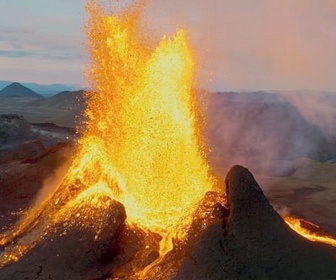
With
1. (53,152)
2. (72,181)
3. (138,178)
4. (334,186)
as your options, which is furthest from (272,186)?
(72,181)

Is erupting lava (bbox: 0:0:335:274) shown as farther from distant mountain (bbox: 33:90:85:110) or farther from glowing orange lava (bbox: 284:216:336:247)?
distant mountain (bbox: 33:90:85:110)

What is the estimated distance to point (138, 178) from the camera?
714 inches

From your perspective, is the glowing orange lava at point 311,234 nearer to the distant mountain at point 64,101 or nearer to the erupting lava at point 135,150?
the erupting lava at point 135,150

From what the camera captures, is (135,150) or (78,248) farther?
(135,150)

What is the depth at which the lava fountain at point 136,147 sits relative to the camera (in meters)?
15.4

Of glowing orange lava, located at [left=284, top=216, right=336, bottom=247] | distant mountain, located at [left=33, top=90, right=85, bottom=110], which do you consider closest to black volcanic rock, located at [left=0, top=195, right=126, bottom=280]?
glowing orange lava, located at [left=284, top=216, right=336, bottom=247]

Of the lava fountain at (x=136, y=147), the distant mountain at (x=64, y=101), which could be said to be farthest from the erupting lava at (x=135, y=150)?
the distant mountain at (x=64, y=101)

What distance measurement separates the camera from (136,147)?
19.8m

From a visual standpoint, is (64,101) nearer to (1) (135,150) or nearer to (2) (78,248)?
(1) (135,150)

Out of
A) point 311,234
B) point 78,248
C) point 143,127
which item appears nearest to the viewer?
point 78,248

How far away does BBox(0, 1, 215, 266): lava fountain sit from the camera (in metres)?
15.4

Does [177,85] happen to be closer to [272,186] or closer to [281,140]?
[272,186]

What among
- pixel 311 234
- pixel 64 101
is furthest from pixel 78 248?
pixel 64 101

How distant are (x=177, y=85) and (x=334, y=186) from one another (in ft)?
74.7
